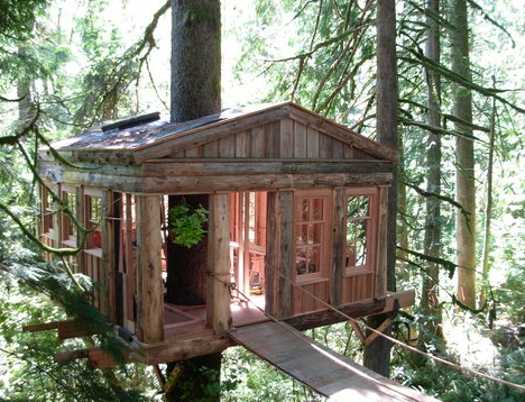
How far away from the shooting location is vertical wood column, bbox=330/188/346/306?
25.0 feet

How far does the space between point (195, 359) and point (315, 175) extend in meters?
3.01

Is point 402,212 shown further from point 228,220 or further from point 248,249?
point 228,220

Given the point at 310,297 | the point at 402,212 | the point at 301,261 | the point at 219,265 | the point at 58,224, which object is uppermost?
the point at 402,212

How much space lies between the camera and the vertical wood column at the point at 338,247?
300 inches

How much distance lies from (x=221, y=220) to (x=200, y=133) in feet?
3.46

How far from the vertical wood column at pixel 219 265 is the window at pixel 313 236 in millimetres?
1275

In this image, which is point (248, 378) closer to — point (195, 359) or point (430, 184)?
point (195, 359)

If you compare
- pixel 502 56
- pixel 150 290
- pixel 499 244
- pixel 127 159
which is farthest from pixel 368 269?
pixel 502 56

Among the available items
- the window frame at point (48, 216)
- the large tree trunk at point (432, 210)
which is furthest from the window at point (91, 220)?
the large tree trunk at point (432, 210)

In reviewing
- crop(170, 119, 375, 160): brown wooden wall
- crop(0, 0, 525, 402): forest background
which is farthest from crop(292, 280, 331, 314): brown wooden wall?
crop(170, 119, 375, 160): brown wooden wall

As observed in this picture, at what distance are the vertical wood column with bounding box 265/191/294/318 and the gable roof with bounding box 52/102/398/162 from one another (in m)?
1.04

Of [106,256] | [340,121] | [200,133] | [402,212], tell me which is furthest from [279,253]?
[340,121]

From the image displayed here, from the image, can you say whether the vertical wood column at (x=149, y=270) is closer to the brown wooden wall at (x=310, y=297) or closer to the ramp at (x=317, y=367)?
the ramp at (x=317, y=367)

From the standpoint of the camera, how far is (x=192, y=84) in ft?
26.4
